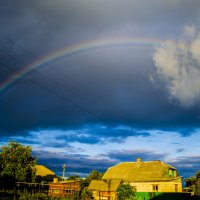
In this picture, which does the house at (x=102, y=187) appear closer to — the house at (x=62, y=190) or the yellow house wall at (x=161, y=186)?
the house at (x=62, y=190)

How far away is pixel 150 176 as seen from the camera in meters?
45.3

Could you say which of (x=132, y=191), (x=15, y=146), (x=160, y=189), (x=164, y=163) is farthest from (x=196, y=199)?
(x=15, y=146)

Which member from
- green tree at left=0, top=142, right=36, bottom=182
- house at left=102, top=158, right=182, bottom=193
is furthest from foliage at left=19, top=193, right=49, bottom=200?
house at left=102, top=158, right=182, bottom=193

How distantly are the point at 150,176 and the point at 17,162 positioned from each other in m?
22.2

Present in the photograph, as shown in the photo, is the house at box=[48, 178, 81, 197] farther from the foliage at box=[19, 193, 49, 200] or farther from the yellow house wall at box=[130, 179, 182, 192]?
the yellow house wall at box=[130, 179, 182, 192]

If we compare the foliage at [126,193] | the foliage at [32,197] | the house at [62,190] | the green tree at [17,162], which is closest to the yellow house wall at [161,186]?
the house at [62,190]

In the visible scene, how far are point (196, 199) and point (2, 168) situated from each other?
27.0 meters

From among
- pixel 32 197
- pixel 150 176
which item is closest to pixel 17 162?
pixel 32 197

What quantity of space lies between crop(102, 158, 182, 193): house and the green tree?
1474 centimetres

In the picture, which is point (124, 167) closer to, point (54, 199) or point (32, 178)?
point (32, 178)

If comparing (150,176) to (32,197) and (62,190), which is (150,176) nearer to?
(62,190)

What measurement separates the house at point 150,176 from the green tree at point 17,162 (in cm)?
1474

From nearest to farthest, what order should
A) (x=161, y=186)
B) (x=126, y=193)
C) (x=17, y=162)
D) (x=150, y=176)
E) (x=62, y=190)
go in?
(x=126, y=193) → (x=62, y=190) → (x=17, y=162) → (x=161, y=186) → (x=150, y=176)

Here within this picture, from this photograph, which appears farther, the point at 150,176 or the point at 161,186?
the point at 150,176
